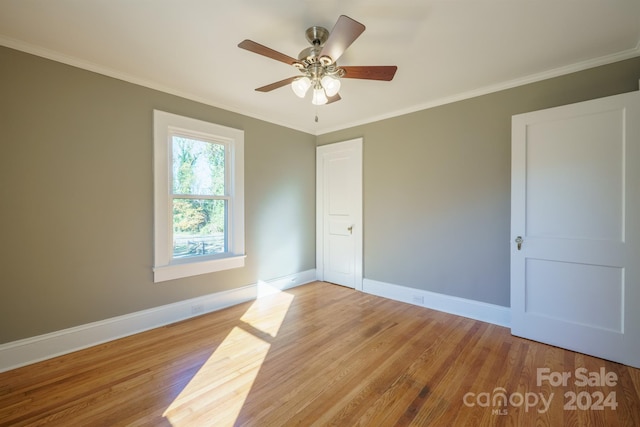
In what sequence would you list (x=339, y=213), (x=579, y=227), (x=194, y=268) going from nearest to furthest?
(x=579, y=227) → (x=194, y=268) → (x=339, y=213)

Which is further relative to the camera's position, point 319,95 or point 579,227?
point 579,227

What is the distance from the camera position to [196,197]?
10.4 feet

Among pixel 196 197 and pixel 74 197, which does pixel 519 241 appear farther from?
pixel 74 197

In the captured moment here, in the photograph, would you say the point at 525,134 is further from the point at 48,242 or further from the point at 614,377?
the point at 48,242

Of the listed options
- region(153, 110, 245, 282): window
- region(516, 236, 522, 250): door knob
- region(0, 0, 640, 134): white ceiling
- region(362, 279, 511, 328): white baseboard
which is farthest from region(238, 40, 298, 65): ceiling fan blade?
region(362, 279, 511, 328): white baseboard

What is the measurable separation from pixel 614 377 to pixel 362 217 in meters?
2.79

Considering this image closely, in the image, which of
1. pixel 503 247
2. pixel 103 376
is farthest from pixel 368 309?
pixel 103 376

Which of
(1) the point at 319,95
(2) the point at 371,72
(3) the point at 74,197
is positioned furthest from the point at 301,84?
(3) the point at 74,197

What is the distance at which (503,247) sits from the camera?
284cm

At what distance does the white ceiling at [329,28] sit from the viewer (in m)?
1.76

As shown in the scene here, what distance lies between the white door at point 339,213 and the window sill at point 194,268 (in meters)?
1.46

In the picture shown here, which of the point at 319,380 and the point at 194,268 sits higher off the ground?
the point at 194,268

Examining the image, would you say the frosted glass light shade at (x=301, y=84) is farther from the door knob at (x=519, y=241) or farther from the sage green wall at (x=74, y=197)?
the door knob at (x=519, y=241)

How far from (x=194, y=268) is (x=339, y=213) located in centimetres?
222
